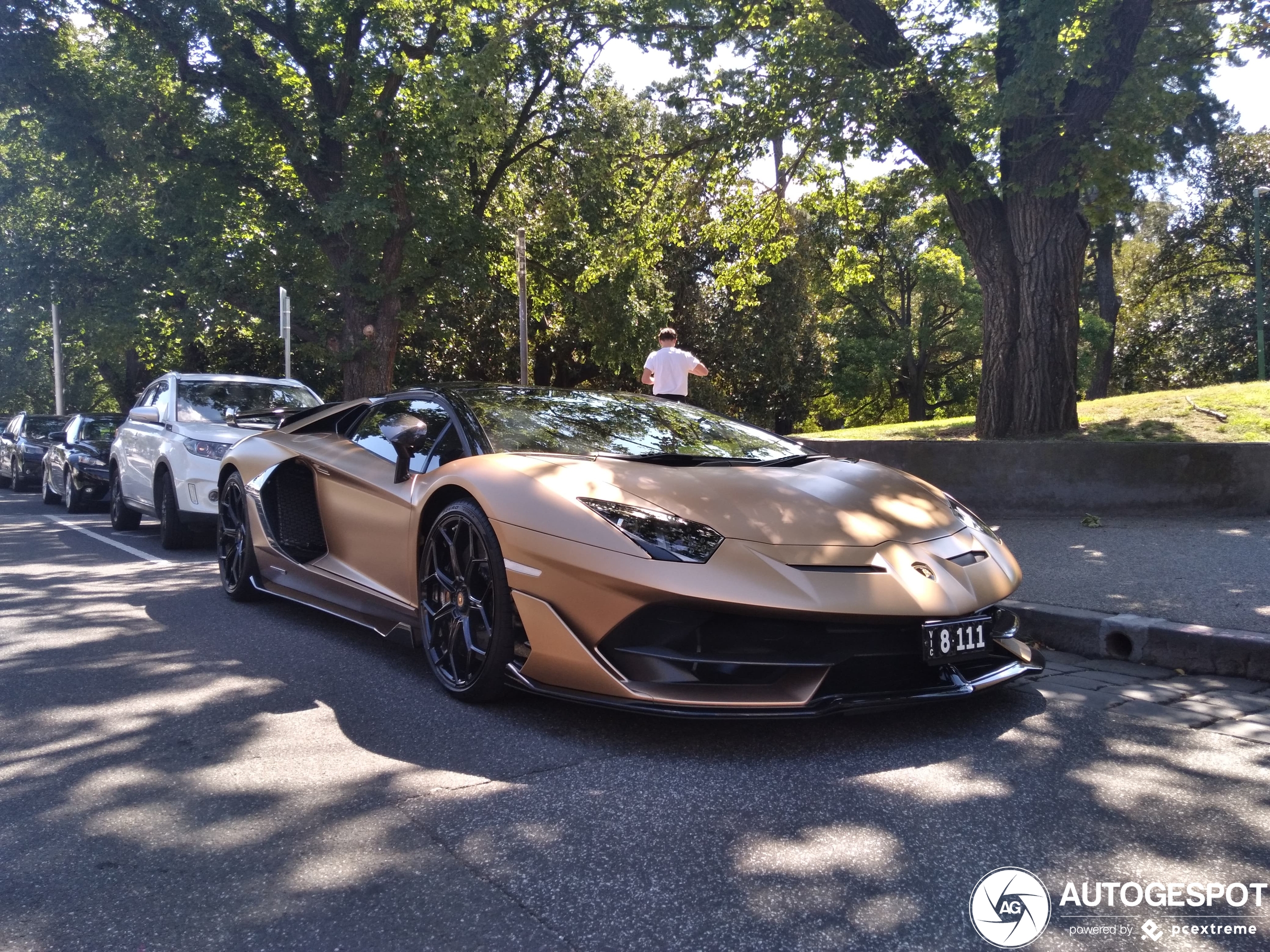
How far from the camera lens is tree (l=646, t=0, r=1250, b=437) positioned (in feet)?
31.2

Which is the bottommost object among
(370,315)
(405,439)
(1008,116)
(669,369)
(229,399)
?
(405,439)

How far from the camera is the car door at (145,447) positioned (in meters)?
9.59

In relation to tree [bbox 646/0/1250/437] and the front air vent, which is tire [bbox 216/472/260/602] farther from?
tree [bbox 646/0/1250/437]

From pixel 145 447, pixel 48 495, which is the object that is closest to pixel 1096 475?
pixel 145 447

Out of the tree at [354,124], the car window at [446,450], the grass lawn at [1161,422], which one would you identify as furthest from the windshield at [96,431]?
the car window at [446,450]

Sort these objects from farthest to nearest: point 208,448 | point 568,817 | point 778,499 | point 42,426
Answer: point 42,426 < point 208,448 < point 778,499 < point 568,817

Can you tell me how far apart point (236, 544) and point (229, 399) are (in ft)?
13.1

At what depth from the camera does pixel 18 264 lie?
2158 cm

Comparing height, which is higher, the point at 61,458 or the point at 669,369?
the point at 669,369

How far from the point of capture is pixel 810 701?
329 centimetres

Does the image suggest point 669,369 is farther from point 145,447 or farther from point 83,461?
point 83,461

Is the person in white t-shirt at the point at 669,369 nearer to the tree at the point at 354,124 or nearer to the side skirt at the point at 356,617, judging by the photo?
the side skirt at the point at 356,617

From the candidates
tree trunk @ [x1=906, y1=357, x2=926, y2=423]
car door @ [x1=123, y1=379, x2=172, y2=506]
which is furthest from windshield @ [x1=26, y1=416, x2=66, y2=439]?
tree trunk @ [x1=906, y1=357, x2=926, y2=423]

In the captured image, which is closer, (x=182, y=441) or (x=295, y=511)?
(x=295, y=511)
